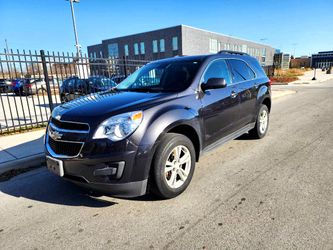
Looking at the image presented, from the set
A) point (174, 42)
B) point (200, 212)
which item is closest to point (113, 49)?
point (174, 42)

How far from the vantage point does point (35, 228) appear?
2689 millimetres

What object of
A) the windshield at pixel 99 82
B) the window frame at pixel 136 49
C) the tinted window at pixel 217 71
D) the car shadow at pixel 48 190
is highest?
the window frame at pixel 136 49

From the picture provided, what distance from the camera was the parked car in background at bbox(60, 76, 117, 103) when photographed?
962 centimetres

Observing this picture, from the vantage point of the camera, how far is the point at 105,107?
290 centimetres

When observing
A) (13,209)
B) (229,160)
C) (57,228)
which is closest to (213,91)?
(229,160)

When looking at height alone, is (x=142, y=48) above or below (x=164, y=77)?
above

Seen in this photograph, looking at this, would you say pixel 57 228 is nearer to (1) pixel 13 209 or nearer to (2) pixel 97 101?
(1) pixel 13 209

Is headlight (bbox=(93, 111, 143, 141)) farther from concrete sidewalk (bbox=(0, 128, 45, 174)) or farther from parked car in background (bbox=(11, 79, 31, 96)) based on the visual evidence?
parked car in background (bbox=(11, 79, 31, 96))

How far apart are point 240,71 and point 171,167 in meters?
2.64

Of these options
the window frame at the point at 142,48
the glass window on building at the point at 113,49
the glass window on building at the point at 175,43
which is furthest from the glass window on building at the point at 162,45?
the glass window on building at the point at 113,49

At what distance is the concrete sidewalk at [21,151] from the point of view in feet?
14.6

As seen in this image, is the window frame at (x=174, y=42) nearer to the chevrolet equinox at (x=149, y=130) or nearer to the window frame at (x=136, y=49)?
the window frame at (x=136, y=49)

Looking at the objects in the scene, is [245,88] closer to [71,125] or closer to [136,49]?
[71,125]

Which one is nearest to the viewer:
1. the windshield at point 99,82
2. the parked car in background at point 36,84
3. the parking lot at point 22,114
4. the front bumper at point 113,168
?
the front bumper at point 113,168
